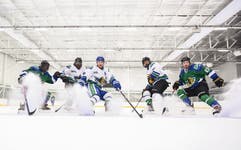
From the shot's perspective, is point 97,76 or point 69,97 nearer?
point 97,76

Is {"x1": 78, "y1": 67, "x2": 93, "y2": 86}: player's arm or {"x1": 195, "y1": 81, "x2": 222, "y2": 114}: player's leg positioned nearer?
{"x1": 195, "y1": 81, "x2": 222, "y2": 114}: player's leg

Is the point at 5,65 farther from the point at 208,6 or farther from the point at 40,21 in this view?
the point at 208,6

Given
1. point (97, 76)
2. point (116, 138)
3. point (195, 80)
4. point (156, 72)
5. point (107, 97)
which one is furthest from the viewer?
point (156, 72)

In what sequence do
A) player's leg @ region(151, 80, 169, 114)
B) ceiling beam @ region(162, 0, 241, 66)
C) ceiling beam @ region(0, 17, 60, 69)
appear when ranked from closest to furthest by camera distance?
player's leg @ region(151, 80, 169, 114), ceiling beam @ region(162, 0, 241, 66), ceiling beam @ region(0, 17, 60, 69)

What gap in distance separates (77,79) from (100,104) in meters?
5.36

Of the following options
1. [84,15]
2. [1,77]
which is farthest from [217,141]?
[1,77]

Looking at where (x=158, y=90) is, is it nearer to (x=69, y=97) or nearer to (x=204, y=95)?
(x=204, y=95)

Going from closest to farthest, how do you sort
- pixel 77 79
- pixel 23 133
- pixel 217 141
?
pixel 217 141 < pixel 23 133 < pixel 77 79

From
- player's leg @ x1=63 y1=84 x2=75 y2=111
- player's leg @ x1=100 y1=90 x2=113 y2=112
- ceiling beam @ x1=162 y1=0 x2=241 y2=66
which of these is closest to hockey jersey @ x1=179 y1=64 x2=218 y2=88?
player's leg @ x1=100 y1=90 x2=113 y2=112

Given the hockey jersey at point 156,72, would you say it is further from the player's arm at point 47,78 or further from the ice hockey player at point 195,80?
the player's arm at point 47,78

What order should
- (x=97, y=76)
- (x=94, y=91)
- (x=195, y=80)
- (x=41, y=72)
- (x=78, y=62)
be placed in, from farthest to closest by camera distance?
(x=78, y=62) → (x=41, y=72) → (x=195, y=80) → (x=97, y=76) → (x=94, y=91)

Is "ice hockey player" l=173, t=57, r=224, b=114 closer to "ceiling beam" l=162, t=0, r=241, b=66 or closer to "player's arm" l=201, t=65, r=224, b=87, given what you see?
"player's arm" l=201, t=65, r=224, b=87

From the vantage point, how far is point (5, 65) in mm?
16344

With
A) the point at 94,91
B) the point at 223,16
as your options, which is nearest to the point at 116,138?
the point at 94,91
